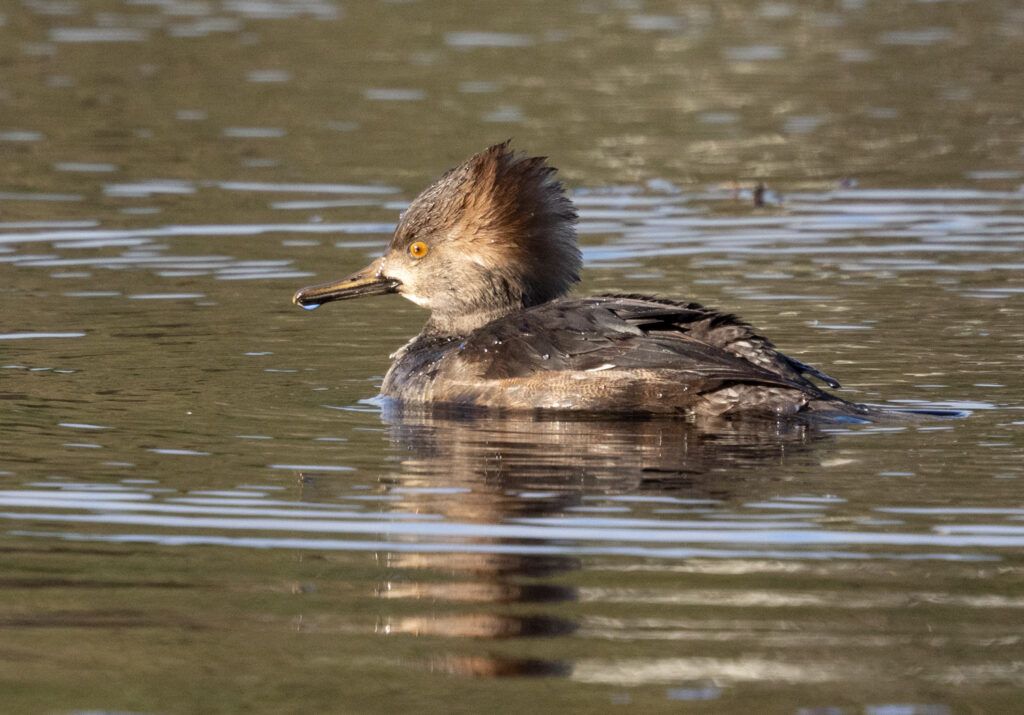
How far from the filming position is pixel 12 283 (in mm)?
12086

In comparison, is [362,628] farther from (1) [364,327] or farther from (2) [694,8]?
(2) [694,8]

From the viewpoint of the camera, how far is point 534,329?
823 centimetres

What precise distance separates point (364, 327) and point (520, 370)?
3.11 metres

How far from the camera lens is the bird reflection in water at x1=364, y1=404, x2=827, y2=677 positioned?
5.28m

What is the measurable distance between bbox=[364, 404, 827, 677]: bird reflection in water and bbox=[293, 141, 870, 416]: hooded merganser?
0.13 meters

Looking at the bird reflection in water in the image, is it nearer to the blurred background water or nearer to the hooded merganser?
the blurred background water

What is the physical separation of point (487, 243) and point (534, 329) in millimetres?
1072

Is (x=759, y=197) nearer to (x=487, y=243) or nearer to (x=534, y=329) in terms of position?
(x=487, y=243)

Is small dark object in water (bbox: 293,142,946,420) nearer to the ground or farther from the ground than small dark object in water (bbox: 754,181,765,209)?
nearer to the ground

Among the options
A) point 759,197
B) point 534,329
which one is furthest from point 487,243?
point 759,197

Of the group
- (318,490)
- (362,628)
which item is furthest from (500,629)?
(318,490)

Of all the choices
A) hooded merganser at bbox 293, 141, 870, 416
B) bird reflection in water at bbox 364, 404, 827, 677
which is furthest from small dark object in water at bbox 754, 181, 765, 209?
bird reflection in water at bbox 364, 404, 827, 677

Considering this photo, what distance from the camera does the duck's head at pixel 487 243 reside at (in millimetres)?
9055

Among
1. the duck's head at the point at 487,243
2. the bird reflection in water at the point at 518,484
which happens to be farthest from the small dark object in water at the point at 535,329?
the bird reflection in water at the point at 518,484
